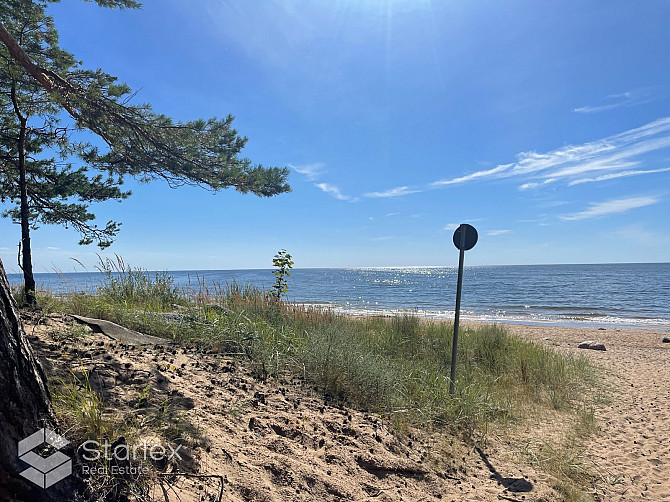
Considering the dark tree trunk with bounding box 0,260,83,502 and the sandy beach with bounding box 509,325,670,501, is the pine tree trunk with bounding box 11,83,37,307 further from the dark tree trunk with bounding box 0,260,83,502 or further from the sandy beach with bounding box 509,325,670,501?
the sandy beach with bounding box 509,325,670,501

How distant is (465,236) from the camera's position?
605cm

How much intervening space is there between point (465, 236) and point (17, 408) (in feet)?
18.9

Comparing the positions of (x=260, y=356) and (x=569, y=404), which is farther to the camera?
(x=569, y=404)

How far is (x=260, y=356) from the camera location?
5.22m

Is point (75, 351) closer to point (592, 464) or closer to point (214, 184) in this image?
point (214, 184)

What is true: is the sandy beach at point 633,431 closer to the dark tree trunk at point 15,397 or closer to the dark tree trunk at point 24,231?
the dark tree trunk at point 15,397

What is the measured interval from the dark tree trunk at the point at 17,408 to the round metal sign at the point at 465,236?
5505mm

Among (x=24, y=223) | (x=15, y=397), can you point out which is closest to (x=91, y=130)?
(x=24, y=223)

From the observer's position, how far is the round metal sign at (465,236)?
5917mm

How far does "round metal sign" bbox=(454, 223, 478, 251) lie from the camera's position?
233 inches

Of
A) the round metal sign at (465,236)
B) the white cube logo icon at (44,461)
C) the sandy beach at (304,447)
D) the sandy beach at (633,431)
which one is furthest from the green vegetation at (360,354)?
the white cube logo icon at (44,461)

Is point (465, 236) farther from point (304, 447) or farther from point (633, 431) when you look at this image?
point (304, 447)

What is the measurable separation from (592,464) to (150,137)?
753 cm

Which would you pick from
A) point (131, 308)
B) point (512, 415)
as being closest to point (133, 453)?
point (131, 308)
